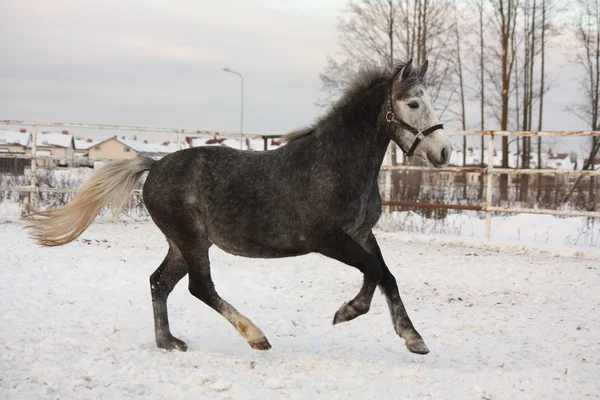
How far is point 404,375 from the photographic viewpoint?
3.90 metres

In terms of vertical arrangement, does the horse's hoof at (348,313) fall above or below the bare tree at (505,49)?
below

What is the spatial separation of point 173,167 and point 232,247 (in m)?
0.81

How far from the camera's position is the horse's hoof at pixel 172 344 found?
4.54 metres

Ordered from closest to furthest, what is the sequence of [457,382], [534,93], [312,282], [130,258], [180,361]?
[457,382] → [180,361] → [312,282] → [130,258] → [534,93]

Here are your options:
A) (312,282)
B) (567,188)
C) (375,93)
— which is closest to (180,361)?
(375,93)

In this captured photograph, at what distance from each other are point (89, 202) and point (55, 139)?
8067 cm

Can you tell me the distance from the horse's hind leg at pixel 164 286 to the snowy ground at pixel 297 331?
164mm

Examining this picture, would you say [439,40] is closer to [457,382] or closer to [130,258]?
[130,258]

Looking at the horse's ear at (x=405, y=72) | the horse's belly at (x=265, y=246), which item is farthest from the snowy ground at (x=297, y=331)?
the horse's ear at (x=405, y=72)

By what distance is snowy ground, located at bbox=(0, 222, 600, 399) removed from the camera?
365cm

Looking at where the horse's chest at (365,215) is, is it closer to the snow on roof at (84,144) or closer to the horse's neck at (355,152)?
the horse's neck at (355,152)

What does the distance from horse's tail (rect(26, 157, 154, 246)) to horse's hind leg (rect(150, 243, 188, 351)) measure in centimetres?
67

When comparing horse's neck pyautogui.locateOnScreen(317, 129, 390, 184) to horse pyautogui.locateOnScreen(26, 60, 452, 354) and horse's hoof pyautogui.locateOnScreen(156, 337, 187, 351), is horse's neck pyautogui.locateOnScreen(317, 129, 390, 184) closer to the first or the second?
horse pyautogui.locateOnScreen(26, 60, 452, 354)

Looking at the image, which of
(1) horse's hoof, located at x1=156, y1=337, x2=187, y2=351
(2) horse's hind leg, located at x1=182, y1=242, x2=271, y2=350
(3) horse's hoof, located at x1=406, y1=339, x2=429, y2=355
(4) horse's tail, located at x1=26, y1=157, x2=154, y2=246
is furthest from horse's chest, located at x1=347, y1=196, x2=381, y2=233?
(4) horse's tail, located at x1=26, y1=157, x2=154, y2=246
